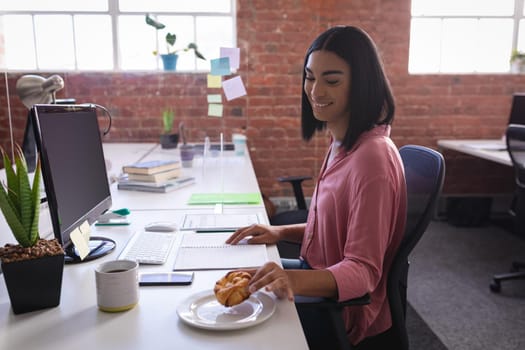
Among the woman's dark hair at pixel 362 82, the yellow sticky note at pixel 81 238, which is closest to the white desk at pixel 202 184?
the yellow sticky note at pixel 81 238

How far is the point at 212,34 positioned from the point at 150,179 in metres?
2.27

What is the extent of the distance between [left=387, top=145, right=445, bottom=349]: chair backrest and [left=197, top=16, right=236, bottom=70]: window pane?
306 centimetres

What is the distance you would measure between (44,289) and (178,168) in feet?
4.76

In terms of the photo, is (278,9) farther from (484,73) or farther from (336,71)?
(336,71)

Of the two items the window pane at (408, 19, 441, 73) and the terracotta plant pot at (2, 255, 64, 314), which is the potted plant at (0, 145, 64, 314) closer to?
the terracotta plant pot at (2, 255, 64, 314)

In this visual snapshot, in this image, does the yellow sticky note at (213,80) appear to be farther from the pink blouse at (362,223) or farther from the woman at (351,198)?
the pink blouse at (362,223)

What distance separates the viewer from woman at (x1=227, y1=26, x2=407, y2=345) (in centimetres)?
117

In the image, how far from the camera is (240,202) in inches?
80.4

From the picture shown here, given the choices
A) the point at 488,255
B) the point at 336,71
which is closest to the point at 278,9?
the point at 488,255

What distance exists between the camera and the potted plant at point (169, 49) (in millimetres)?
3787

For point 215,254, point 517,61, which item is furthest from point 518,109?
point 215,254

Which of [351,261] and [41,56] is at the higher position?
[41,56]

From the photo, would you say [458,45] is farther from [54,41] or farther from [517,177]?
[54,41]

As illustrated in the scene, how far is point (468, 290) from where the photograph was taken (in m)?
2.87
